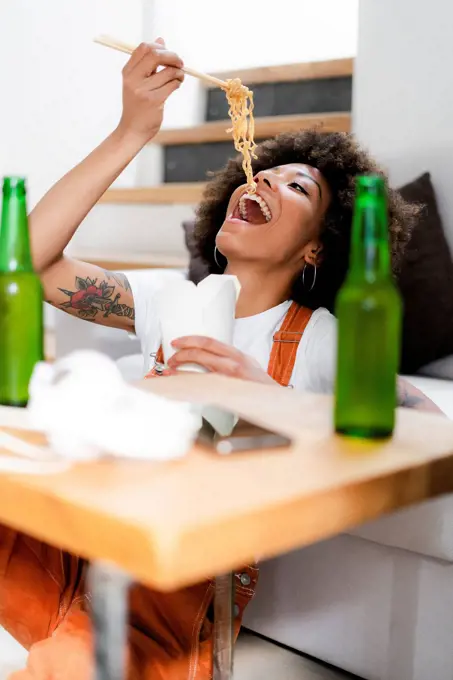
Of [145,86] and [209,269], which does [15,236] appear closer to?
[145,86]

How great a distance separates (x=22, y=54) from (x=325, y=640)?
3628 mm

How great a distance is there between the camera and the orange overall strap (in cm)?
150

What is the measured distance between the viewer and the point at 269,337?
159 cm

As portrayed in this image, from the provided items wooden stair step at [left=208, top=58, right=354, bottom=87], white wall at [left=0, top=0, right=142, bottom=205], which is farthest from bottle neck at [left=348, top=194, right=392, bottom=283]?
white wall at [left=0, top=0, right=142, bottom=205]

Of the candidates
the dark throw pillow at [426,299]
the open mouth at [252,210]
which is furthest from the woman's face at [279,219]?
the dark throw pillow at [426,299]

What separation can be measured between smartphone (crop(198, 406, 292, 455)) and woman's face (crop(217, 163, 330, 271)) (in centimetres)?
70

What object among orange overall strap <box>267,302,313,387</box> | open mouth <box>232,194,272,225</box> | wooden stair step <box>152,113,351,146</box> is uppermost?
wooden stair step <box>152,113,351,146</box>

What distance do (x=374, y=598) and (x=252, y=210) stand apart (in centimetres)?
79

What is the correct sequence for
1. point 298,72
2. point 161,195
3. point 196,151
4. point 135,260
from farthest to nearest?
point 196,151, point 161,195, point 298,72, point 135,260

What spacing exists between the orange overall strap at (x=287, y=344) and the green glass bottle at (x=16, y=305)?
585 mm

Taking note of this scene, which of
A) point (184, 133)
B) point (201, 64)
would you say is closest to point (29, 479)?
point (184, 133)

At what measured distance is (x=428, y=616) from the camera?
1450 millimetres

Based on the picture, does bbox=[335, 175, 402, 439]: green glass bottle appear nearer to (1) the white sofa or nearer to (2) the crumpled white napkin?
(2) the crumpled white napkin

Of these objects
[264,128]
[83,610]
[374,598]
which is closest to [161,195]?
[264,128]
